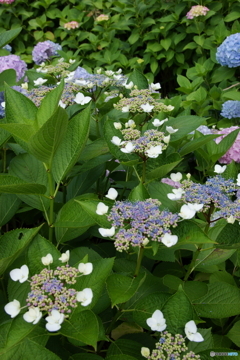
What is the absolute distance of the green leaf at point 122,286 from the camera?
0.74 metres

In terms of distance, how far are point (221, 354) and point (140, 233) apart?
0.26 m

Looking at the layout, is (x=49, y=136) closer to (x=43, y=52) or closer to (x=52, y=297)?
(x=52, y=297)

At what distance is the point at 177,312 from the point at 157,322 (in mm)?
44

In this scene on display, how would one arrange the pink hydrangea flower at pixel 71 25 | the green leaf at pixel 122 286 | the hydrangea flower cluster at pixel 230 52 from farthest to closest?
the pink hydrangea flower at pixel 71 25, the hydrangea flower cluster at pixel 230 52, the green leaf at pixel 122 286

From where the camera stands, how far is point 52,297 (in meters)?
0.69

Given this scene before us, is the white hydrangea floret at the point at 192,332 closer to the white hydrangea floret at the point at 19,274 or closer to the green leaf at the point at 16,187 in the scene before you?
the white hydrangea floret at the point at 19,274

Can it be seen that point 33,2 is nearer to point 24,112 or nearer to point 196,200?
point 24,112

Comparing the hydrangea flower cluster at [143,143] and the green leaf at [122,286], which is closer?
the green leaf at [122,286]

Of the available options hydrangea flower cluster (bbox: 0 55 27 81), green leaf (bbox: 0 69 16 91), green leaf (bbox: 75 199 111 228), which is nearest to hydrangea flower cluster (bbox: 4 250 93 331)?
green leaf (bbox: 75 199 111 228)

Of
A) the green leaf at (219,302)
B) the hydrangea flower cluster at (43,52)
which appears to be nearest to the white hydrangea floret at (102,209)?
the green leaf at (219,302)

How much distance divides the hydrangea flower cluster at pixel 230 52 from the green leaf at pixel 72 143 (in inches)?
65.0

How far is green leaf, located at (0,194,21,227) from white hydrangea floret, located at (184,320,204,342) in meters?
0.55

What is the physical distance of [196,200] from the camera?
814 millimetres

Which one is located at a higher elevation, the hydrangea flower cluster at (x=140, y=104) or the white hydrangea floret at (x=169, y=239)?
the white hydrangea floret at (x=169, y=239)
